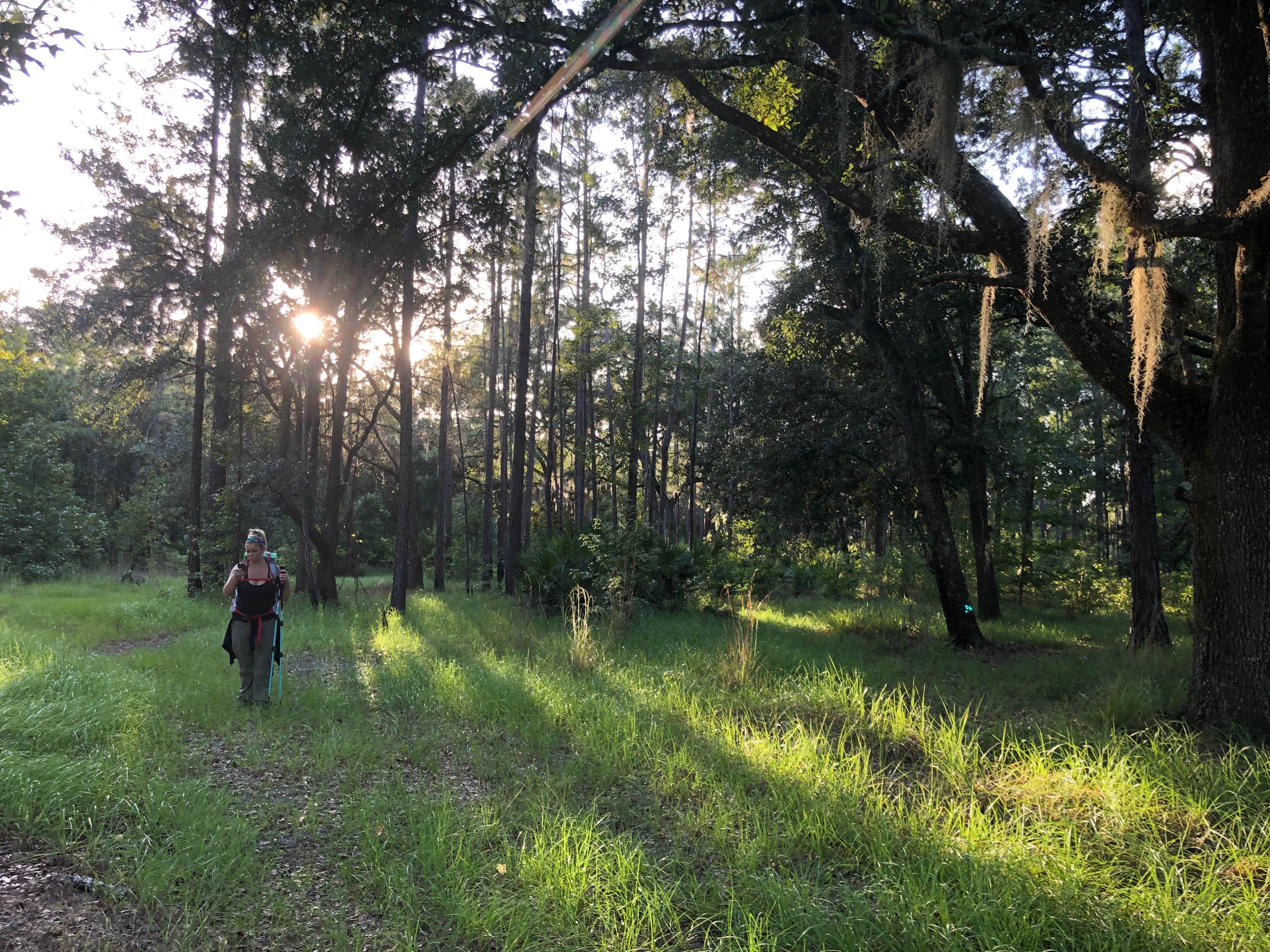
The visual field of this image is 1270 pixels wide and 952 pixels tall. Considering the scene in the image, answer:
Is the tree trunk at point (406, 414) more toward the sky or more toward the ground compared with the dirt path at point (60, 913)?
more toward the sky

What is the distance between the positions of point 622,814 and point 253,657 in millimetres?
4045

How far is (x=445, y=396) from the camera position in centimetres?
1786

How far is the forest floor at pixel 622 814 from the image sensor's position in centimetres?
255

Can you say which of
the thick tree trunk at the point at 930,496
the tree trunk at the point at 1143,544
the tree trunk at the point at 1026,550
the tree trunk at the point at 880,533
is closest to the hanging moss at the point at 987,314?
the thick tree trunk at the point at 930,496

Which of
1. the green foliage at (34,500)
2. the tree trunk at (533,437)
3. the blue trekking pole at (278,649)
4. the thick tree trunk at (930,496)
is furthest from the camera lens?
the tree trunk at (533,437)

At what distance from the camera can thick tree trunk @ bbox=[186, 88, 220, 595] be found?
559 inches

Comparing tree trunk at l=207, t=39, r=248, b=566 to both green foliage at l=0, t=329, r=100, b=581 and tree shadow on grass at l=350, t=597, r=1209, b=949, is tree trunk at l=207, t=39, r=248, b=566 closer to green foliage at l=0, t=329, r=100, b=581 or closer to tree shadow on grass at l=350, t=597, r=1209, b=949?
green foliage at l=0, t=329, r=100, b=581

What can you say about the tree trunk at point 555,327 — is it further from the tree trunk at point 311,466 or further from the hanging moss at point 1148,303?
the hanging moss at point 1148,303

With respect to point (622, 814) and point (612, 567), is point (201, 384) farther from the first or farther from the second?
point (622, 814)

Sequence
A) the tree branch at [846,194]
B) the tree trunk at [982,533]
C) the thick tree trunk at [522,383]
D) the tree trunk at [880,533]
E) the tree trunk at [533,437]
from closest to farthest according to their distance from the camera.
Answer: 1. the tree branch at [846,194]
2. the tree trunk at [880,533]
3. the tree trunk at [982,533]
4. the thick tree trunk at [522,383]
5. the tree trunk at [533,437]

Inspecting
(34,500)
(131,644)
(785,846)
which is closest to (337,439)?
(131,644)

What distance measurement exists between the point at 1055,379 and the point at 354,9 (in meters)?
27.9

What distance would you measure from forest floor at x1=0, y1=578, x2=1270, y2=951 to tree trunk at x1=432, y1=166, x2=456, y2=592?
717cm

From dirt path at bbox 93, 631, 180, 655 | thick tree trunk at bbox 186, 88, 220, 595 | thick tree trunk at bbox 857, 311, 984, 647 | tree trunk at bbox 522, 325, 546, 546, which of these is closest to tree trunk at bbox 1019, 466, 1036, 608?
thick tree trunk at bbox 857, 311, 984, 647
